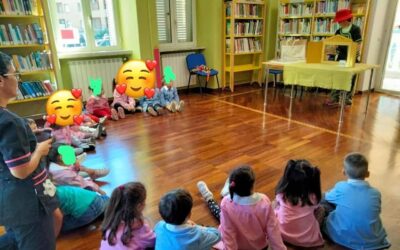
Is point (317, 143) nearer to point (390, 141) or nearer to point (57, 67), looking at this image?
point (390, 141)

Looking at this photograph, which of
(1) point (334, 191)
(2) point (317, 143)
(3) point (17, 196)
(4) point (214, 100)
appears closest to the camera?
(3) point (17, 196)

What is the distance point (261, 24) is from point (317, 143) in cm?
376

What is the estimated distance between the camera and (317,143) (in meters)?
3.27

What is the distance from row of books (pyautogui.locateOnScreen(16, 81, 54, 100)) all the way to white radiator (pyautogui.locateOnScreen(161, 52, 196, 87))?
6.93ft

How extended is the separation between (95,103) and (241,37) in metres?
3.30

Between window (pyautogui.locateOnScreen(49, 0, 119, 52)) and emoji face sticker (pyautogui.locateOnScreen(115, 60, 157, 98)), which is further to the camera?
window (pyautogui.locateOnScreen(49, 0, 119, 52))

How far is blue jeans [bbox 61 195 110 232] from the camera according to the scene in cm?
191

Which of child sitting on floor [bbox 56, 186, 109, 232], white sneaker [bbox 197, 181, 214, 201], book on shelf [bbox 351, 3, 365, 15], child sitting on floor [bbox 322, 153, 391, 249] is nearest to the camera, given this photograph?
child sitting on floor [bbox 322, 153, 391, 249]

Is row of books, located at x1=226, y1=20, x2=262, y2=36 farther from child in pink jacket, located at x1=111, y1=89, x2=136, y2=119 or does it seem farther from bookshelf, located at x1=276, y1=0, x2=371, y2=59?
child in pink jacket, located at x1=111, y1=89, x2=136, y2=119

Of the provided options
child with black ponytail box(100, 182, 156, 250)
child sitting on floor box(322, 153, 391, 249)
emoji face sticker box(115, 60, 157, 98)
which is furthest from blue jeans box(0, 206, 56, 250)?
emoji face sticker box(115, 60, 157, 98)

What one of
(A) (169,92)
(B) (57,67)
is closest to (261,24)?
(A) (169,92)

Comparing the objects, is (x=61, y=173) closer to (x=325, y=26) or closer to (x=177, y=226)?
(x=177, y=226)

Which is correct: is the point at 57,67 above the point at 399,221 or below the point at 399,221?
above

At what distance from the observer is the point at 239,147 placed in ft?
10.5
